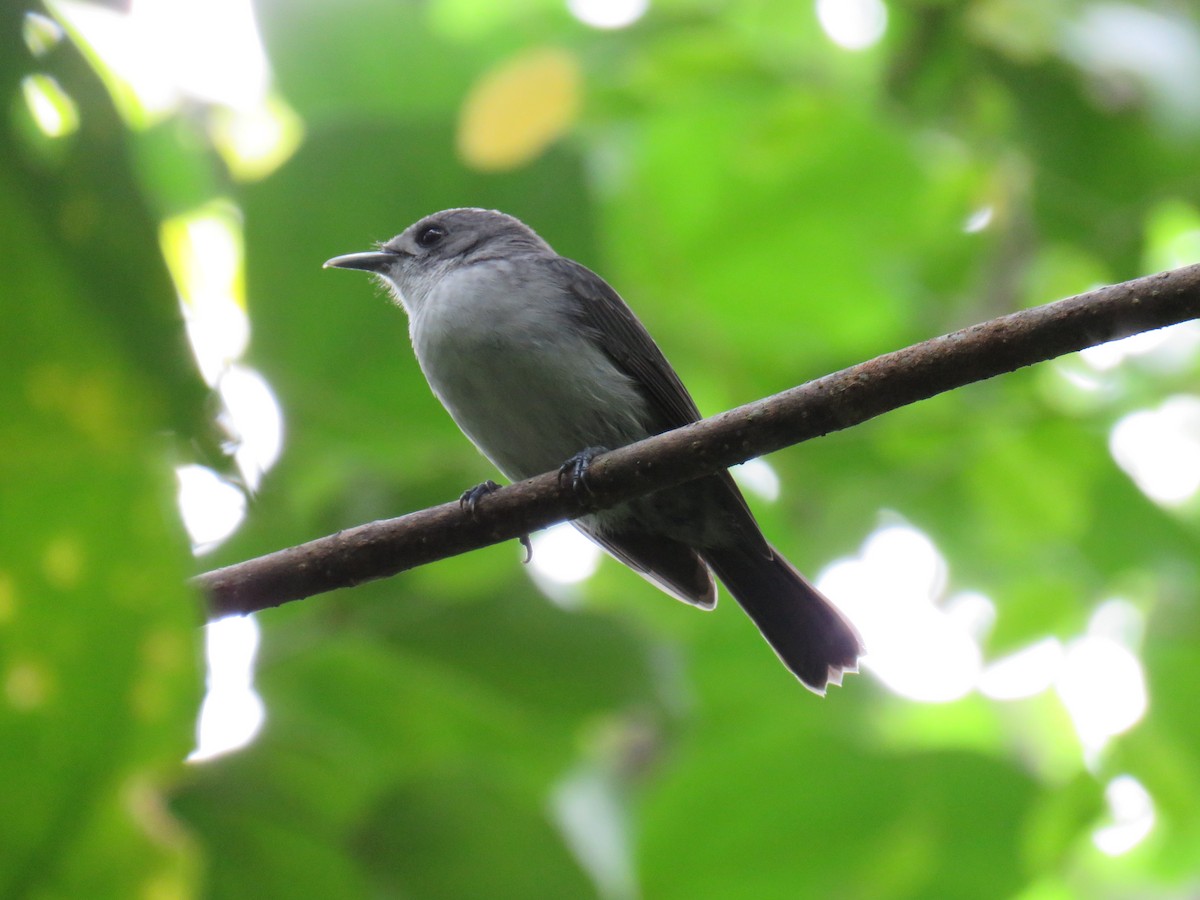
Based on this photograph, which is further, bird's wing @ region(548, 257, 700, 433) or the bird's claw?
bird's wing @ region(548, 257, 700, 433)

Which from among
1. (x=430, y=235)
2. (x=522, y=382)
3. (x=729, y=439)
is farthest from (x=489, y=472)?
(x=729, y=439)

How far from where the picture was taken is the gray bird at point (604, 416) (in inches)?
175

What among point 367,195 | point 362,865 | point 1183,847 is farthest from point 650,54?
point 1183,847

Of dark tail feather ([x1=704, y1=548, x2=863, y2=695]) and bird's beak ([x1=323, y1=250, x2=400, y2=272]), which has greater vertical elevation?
bird's beak ([x1=323, y1=250, x2=400, y2=272])

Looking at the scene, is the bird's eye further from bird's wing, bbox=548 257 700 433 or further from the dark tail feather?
the dark tail feather

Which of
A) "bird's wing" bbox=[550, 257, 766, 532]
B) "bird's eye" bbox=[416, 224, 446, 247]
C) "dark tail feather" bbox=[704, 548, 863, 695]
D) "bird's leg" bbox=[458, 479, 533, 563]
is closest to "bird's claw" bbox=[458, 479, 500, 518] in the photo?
"bird's leg" bbox=[458, 479, 533, 563]

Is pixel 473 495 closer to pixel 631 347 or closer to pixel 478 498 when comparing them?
pixel 478 498

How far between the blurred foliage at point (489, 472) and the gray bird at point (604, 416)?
0.22m

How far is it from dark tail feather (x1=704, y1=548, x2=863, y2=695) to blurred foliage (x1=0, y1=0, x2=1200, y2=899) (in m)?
0.16

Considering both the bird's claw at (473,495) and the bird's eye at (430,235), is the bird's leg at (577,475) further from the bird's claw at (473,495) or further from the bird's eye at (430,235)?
the bird's eye at (430,235)

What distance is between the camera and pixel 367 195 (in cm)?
340

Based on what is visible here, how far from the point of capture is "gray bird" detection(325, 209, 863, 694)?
14.6 ft

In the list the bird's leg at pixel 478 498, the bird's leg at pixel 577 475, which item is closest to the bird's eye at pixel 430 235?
the bird's leg at pixel 478 498

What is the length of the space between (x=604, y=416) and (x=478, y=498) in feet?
6.12
